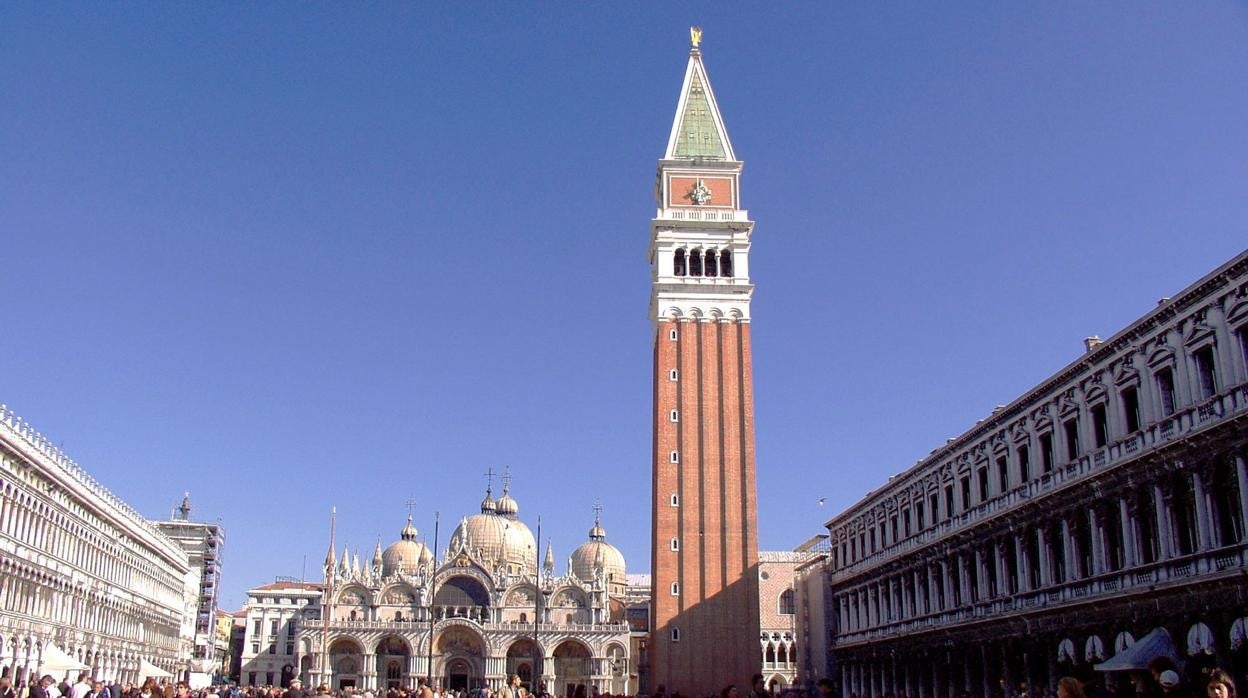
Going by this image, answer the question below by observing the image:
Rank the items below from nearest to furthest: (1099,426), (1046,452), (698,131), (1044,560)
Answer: (1099,426), (1044,560), (1046,452), (698,131)

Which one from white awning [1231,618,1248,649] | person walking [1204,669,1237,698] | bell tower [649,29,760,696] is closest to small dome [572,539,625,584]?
bell tower [649,29,760,696]

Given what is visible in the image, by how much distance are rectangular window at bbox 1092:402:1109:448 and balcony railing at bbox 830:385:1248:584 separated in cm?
47

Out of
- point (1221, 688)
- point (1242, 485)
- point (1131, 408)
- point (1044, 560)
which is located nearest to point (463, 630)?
point (1044, 560)

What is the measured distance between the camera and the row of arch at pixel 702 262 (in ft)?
217

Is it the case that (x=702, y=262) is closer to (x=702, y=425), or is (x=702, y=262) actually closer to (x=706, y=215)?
(x=706, y=215)

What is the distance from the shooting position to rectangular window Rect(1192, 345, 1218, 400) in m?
26.6

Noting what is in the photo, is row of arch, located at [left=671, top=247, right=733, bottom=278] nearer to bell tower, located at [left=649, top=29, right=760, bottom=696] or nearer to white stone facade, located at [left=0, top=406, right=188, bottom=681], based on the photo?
bell tower, located at [left=649, top=29, right=760, bottom=696]

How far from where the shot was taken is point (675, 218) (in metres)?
66.3

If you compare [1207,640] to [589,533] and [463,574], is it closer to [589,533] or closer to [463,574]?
[463,574]

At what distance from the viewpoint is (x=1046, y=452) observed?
34.7 m

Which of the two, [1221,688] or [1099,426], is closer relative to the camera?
[1221,688]

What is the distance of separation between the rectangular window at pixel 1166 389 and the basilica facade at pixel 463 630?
200ft

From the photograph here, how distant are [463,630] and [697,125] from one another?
40895 mm

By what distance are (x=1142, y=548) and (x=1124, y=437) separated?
2.75m
